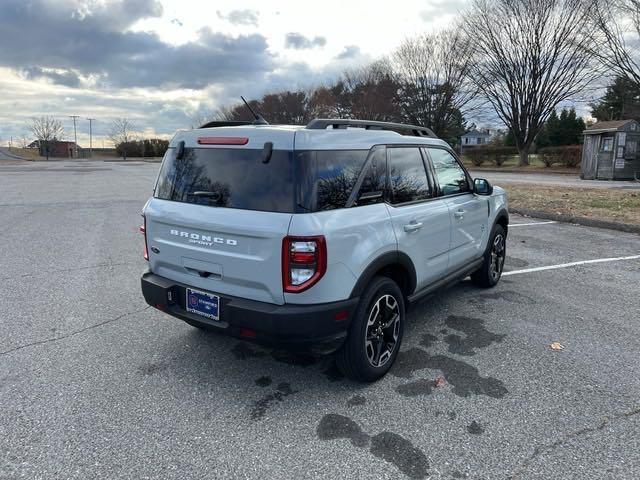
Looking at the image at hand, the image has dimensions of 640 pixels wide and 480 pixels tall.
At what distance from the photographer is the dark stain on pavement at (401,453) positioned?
2.31m

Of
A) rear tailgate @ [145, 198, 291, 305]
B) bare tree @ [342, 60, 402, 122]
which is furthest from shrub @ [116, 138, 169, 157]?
rear tailgate @ [145, 198, 291, 305]

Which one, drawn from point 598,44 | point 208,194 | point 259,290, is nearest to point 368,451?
point 259,290

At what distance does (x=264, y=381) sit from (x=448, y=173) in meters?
2.60

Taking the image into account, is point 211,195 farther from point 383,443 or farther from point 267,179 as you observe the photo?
point 383,443

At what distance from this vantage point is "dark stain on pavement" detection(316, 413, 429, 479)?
233 centimetres

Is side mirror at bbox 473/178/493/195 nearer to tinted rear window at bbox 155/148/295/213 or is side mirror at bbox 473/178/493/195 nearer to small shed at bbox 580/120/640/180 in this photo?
tinted rear window at bbox 155/148/295/213

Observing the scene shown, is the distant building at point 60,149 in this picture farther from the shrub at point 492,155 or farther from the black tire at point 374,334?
the black tire at point 374,334

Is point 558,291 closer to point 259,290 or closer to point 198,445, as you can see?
point 259,290

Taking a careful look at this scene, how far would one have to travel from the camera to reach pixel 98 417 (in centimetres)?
272

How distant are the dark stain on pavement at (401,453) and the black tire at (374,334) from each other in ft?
1.71

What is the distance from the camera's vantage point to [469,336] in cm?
392

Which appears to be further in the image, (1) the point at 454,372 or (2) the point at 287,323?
(1) the point at 454,372

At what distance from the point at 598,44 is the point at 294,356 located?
1080 inches

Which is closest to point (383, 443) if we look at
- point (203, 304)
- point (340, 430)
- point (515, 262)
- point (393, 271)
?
point (340, 430)
